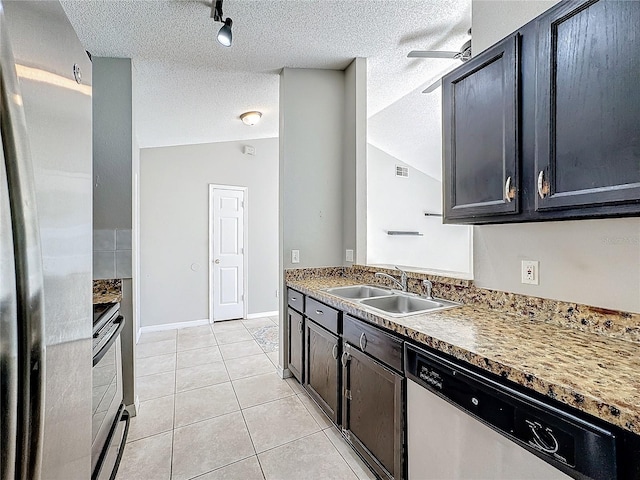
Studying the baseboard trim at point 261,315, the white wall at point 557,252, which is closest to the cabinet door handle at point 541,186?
the white wall at point 557,252

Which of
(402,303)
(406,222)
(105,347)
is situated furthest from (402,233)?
(105,347)

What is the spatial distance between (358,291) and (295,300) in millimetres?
541

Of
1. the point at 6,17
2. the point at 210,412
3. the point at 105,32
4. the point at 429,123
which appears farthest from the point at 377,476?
the point at 429,123

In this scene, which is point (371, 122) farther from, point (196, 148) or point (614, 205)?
point (614, 205)

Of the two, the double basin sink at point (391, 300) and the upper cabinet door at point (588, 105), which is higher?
the upper cabinet door at point (588, 105)

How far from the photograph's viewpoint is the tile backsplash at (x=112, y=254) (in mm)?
2273

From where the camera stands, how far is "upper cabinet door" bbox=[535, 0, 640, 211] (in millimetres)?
939

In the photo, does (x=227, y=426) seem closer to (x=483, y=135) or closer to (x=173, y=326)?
(x=483, y=135)

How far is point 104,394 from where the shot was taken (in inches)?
61.7

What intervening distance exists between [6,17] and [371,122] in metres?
4.46

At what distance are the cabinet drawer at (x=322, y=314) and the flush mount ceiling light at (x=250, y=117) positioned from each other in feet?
7.68

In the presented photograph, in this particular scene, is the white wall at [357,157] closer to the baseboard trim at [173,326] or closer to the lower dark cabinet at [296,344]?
the lower dark cabinet at [296,344]

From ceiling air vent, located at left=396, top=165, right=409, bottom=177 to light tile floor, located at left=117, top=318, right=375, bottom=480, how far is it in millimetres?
3628

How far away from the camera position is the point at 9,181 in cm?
48
